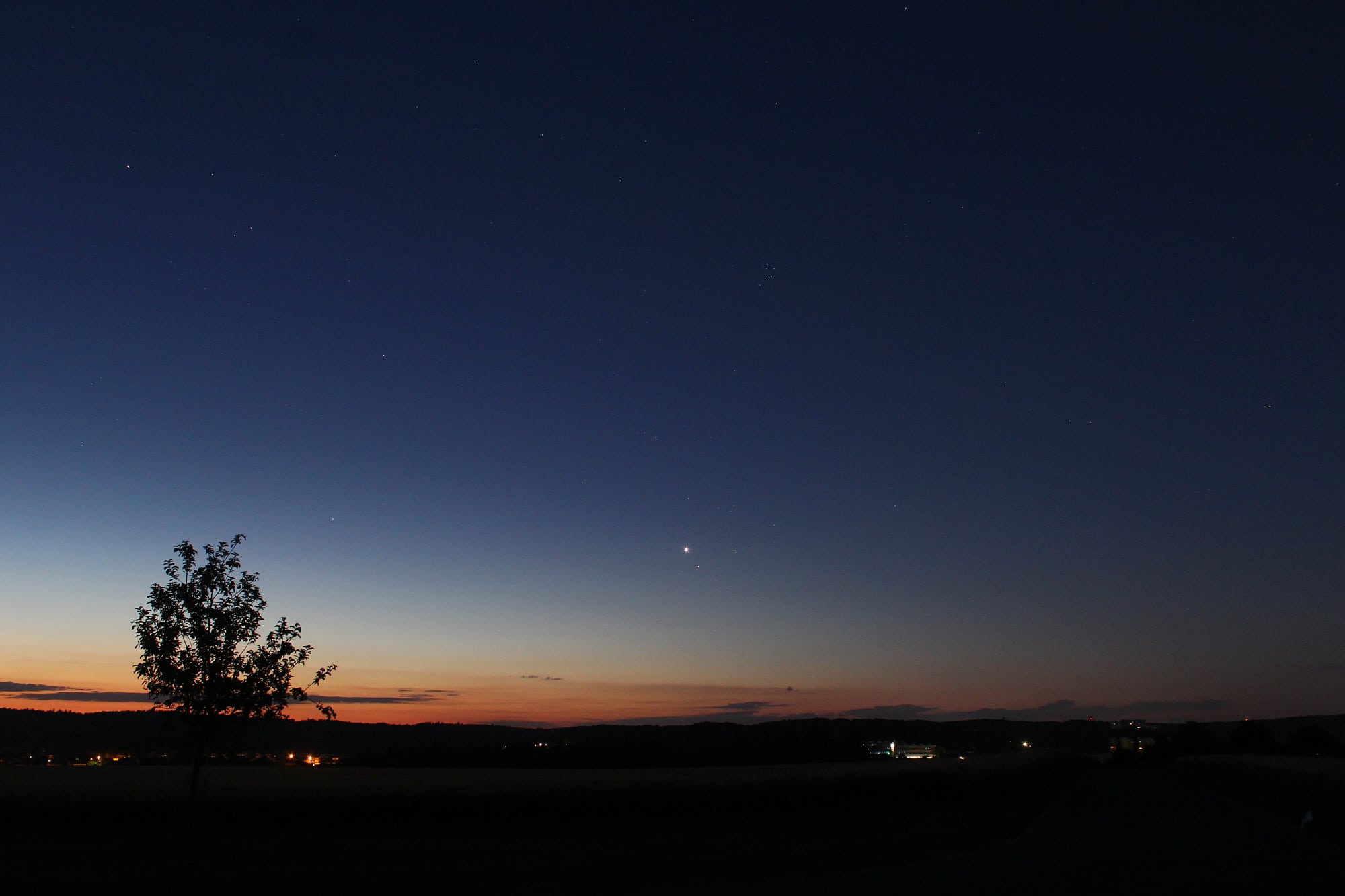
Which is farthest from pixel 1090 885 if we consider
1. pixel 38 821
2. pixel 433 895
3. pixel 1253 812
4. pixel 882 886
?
pixel 38 821

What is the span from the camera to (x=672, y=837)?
29.6 meters

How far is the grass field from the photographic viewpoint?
1964 cm

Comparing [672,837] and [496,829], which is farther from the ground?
[672,837]

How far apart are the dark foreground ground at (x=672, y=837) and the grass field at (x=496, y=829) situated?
5.3 inches

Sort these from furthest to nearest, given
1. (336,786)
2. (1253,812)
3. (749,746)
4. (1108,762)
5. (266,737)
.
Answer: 1. (1108,762)
2. (749,746)
3. (336,786)
4. (1253,812)
5. (266,737)

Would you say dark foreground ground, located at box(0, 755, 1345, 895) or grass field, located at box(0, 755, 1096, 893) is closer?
dark foreground ground, located at box(0, 755, 1345, 895)

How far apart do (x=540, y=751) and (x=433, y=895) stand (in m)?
151

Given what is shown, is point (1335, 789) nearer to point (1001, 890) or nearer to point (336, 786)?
point (1001, 890)

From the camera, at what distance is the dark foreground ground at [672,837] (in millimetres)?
18422

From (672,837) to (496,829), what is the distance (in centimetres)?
706

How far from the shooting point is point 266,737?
27.9 meters

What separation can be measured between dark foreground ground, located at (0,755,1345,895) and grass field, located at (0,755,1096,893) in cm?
13

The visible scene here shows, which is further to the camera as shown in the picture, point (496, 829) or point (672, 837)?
point (496, 829)

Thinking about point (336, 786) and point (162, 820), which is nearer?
point (162, 820)
